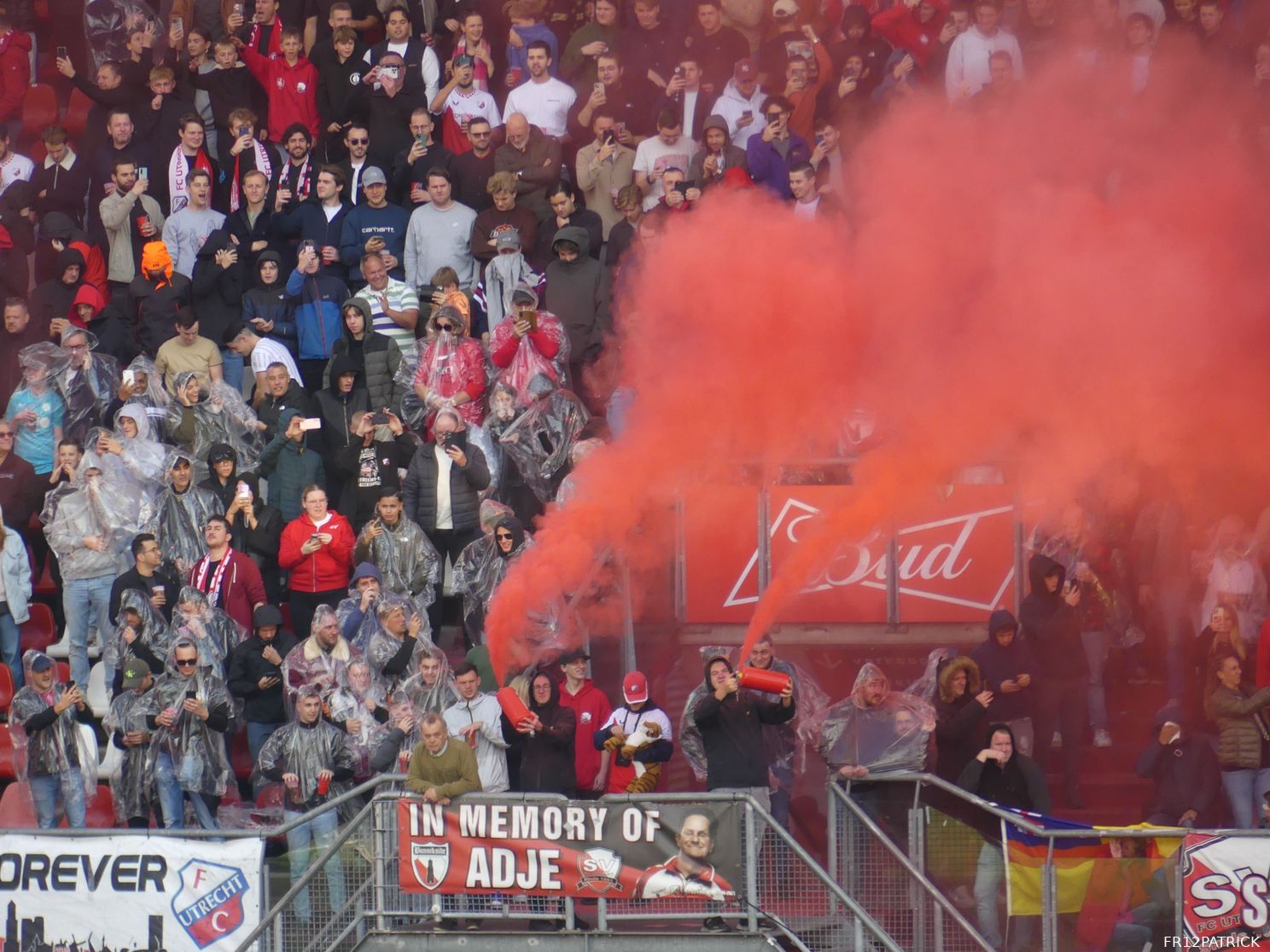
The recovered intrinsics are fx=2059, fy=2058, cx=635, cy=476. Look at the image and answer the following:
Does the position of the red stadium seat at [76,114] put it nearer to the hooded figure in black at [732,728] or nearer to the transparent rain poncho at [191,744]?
the transparent rain poncho at [191,744]

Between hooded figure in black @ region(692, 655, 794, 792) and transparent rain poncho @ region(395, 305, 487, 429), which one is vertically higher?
transparent rain poncho @ region(395, 305, 487, 429)

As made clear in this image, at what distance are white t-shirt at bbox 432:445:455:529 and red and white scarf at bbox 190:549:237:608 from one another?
57.5 inches

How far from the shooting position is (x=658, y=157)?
16.2 metres

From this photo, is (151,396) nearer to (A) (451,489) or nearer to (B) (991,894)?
(A) (451,489)

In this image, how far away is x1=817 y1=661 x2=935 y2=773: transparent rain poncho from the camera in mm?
12266

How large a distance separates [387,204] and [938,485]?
5180 millimetres

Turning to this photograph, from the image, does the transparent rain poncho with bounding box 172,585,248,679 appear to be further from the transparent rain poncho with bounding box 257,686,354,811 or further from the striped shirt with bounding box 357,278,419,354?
the striped shirt with bounding box 357,278,419,354

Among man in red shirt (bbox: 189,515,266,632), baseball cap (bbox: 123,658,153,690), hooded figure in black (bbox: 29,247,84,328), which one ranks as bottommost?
baseball cap (bbox: 123,658,153,690)

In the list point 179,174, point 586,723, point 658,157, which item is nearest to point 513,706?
point 586,723

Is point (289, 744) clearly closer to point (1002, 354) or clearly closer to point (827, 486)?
point (827, 486)

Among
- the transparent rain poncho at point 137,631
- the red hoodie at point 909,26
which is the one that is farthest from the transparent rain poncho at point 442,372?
the red hoodie at point 909,26

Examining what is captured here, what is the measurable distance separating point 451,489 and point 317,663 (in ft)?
6.23

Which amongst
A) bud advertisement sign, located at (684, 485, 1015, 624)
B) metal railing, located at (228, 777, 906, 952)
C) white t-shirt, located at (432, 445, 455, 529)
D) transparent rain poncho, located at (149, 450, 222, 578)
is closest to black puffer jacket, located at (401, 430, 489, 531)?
white t-shirt, located at (432, 445, 455, 529)

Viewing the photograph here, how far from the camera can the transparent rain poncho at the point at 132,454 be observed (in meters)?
14.9
